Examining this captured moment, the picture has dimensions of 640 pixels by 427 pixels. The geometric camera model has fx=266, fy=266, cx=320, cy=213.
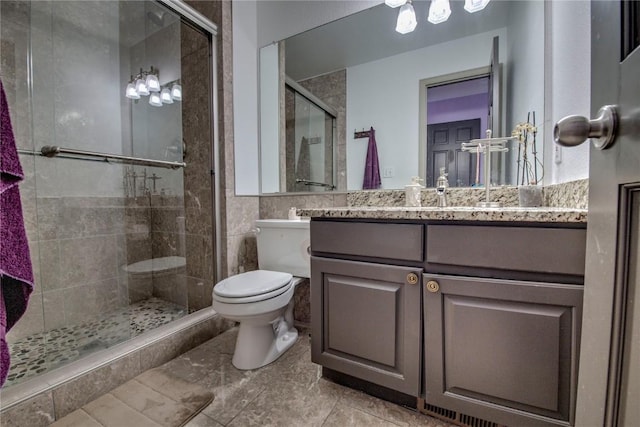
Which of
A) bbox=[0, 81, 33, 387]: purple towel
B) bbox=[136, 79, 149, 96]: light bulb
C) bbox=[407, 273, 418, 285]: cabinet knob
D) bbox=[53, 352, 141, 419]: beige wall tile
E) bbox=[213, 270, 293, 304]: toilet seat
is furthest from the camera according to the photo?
bbox=[136, 79, 149, 96]: light bulb

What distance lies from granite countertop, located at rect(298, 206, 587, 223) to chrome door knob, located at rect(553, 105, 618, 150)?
506 mm

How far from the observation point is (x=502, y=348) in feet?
2.73

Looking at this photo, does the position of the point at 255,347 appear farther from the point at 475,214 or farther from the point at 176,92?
the point at 176,92

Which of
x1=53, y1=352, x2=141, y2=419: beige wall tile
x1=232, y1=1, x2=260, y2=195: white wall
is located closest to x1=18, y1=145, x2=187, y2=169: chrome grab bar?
x1=232, y1=1, x2=260, y2=195: white wall

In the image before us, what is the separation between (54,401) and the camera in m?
1.06

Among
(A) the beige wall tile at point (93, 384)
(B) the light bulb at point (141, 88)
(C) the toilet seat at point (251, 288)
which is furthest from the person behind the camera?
(B) the light bulb at point (141, 88)

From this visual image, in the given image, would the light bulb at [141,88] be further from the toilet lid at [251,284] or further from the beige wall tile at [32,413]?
the beige wall tile at [32,413]

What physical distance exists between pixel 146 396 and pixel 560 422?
155 centimetres

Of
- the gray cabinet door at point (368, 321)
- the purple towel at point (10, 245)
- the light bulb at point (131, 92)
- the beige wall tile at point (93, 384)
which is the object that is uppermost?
the light bulb at point (131, 92)

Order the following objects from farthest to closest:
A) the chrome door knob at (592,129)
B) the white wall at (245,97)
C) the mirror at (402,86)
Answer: the white wall at (245,97)
the mirror at (402,86)
the chrome door knob at (592,129)

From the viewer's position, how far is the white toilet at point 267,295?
1.28 m

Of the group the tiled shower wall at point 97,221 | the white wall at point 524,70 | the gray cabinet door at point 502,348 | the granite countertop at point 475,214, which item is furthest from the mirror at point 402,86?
the gray cabinet door at point 502,348

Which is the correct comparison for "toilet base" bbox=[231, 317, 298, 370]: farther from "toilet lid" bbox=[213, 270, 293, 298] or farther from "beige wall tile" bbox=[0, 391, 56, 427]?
"beige wall tile" bbox=[0, 391, 56, 427]

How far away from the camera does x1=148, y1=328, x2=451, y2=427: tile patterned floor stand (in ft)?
3.44
